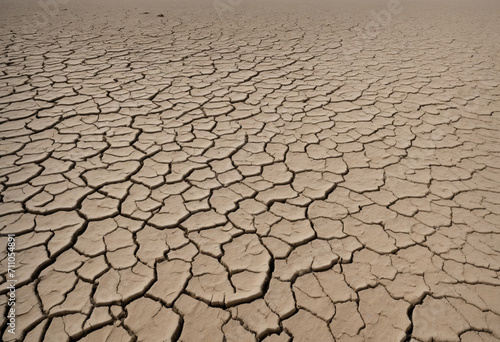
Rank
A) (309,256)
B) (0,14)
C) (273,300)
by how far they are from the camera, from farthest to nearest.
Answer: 1. (0,14)
2. (309,256)
3. (273,300)

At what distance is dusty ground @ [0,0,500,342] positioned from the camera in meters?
1.28

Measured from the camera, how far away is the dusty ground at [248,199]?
1.28 m

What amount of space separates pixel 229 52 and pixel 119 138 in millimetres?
2591

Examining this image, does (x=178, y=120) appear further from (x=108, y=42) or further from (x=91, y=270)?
(x=108, y=42)

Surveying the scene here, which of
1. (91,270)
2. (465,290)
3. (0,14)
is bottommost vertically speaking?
(465,290)

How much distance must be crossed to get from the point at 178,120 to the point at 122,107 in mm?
572

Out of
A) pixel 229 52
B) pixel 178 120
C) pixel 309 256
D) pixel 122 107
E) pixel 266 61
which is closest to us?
pixel 309 256

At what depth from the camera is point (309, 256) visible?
1.53 meters

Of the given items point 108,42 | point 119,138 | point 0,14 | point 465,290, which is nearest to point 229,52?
point 108,42

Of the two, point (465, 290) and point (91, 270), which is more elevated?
point (91, 270)

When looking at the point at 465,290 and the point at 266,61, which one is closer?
the point at 465,290

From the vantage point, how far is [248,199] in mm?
1873

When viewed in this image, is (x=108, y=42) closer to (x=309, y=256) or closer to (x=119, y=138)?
(x=119, y=138)

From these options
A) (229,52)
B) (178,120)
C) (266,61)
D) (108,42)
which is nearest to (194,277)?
(178,120)
